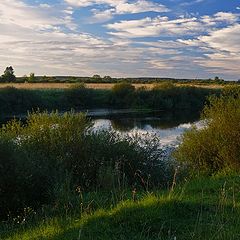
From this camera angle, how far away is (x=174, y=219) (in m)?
6.53

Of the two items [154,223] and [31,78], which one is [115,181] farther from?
[31,78]

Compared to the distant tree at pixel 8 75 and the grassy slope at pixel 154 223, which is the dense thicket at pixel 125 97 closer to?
the distant tree at pixel 8 75

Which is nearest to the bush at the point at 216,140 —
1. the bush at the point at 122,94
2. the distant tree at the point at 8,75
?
the bush at the point at 122,94

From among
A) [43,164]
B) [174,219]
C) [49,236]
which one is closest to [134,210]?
[174,219]

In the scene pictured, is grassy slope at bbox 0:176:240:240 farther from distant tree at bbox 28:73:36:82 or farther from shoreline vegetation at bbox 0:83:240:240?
distant tree at bbox 28:73:36:82

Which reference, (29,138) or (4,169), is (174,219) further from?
(29,138)

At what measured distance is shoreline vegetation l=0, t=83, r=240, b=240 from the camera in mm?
6242

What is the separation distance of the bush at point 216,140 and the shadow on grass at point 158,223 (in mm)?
9057

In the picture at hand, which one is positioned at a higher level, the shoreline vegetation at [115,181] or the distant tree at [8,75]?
the distant tree at [8,75]

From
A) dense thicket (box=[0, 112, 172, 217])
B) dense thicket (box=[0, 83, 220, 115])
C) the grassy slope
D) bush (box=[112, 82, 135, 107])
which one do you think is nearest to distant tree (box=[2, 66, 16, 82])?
dense thicket (box=[0, 83, 220, 115])

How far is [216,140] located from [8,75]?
256 ft

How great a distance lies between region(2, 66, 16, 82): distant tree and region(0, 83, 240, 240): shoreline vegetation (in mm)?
75353

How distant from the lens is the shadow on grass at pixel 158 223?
18.7ft

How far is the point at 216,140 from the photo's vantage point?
16.9m
